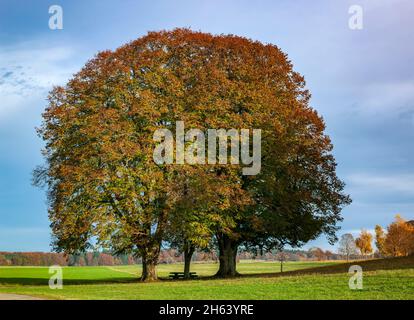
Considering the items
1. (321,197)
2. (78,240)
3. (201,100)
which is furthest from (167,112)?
(321,197)

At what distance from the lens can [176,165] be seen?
38.2 meters

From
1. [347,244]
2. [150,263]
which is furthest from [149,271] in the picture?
[347,244]

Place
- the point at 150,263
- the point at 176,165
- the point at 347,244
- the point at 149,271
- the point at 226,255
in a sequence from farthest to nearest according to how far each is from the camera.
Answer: the point at 347,244, the point at 226,255, the point at 149,271, the point at 150,263, the point at 176,165

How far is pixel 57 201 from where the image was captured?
38875 millimetres

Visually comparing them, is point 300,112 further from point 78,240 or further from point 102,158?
point 78,240

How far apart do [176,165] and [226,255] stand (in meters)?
10.9

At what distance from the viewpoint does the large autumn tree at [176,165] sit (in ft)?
123

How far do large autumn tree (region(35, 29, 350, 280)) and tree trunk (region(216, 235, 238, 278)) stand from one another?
4.4 inches

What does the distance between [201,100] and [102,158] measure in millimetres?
8662

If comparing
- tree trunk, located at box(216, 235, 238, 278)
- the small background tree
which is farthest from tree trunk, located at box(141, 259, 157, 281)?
the small background tree

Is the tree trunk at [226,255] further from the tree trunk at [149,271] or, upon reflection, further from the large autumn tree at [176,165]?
the tree trunk at [149,271]

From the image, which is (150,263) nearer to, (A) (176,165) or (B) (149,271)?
(B) (149,271)

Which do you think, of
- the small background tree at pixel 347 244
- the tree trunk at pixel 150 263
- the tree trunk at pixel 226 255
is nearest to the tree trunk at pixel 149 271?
the tree trunk at pixel 150 263

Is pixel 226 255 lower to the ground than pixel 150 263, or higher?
higher
